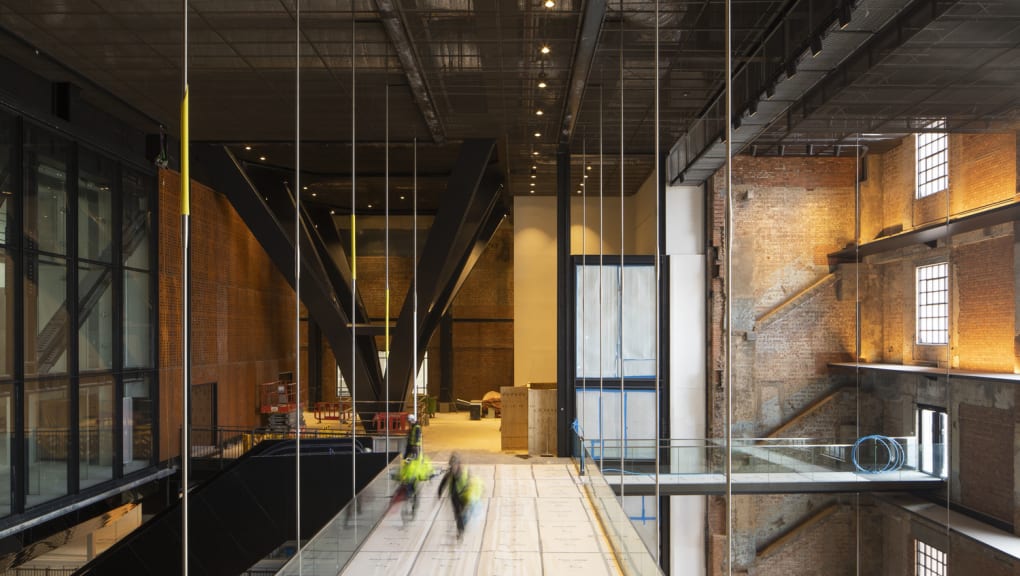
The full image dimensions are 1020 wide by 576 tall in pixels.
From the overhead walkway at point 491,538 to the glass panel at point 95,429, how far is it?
590cm

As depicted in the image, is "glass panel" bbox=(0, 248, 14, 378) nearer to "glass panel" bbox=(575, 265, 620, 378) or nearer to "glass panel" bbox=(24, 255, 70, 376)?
"glass panel" bbox=(24, 255, 70, 376)

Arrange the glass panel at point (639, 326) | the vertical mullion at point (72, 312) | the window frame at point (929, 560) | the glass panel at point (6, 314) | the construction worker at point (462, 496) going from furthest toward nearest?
the glass panel at point (639, 326) → the vertical mullion at point (72, 312) → the glass panel at point (6, 314) → the construction worker at point (462, 496) → the window frame at point (929, 560)

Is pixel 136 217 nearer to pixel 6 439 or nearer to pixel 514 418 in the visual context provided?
pixel 6 439

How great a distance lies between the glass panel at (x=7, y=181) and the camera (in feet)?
35.9

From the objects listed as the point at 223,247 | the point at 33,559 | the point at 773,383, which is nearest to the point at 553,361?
the point at 223,247

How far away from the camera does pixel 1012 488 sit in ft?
17.4

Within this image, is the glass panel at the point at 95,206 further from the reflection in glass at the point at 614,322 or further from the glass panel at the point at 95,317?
the reflection in glass at the point at 614,322

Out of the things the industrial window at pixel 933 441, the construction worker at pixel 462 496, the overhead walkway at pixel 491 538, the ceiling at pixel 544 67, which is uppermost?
the ceiling at pixel 544 67

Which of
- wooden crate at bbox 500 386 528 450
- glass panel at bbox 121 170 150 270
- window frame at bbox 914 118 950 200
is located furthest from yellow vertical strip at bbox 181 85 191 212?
wooden crate at bbox 500 386 528 450

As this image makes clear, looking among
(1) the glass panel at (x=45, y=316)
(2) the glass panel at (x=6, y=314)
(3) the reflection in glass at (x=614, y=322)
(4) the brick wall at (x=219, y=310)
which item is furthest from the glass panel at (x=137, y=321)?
(3) the reflection in glass at (x=614, y=322)

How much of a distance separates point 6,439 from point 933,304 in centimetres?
1161

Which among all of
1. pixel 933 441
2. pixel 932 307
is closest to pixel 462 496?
pixel 933 441

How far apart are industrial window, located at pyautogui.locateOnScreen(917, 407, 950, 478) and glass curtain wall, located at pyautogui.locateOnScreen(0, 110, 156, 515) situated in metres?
11.3

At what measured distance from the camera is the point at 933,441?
6344 millimetres
